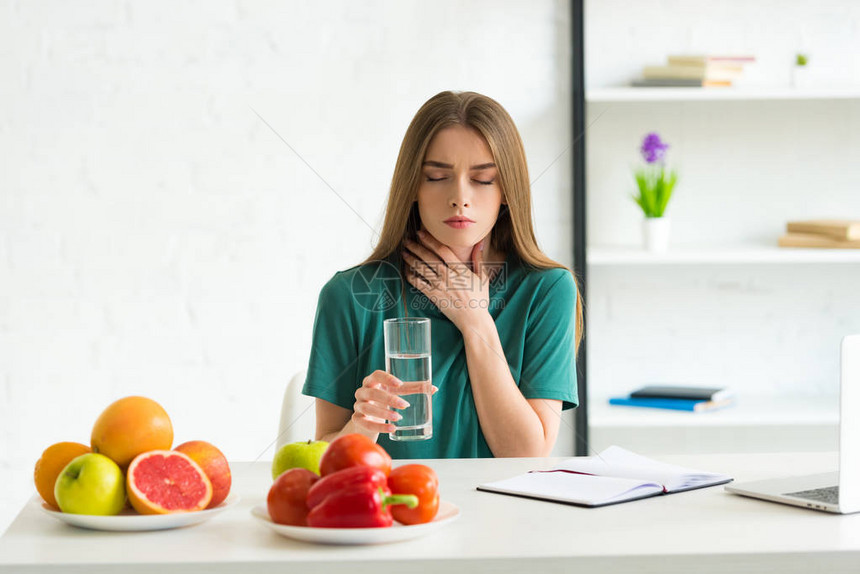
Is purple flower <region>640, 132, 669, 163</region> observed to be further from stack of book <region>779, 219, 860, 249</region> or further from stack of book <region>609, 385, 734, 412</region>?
stack of book <region>609, 385, 734, 412</region>

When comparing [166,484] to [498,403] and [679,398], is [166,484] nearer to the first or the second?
[498,403]

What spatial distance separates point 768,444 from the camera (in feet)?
8.56

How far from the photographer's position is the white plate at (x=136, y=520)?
899 mm

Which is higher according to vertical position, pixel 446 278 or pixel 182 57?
pixel 182 57

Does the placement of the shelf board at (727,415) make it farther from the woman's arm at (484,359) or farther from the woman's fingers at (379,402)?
the woman's fingers at (379,402)

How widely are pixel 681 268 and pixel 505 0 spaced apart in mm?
863

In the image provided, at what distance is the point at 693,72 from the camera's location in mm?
2367

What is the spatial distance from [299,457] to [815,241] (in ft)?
5.88

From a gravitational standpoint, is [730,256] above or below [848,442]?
above

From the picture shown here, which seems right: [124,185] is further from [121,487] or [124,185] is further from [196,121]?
[121,487]

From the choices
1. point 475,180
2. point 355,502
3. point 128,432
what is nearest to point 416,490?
point 355,502

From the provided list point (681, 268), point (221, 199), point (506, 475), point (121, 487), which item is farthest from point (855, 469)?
point (221, 199)

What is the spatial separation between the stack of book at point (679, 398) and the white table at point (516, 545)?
1.38 metres

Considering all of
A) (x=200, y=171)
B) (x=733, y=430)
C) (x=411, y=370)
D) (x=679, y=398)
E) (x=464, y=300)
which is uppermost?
(x=200, y=171)
